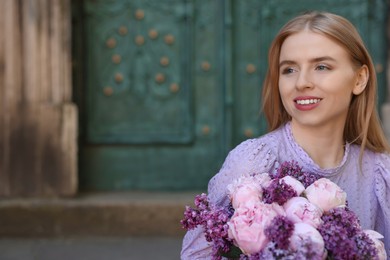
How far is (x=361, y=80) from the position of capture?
2.37 m

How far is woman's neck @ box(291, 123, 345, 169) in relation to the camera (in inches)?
91.9

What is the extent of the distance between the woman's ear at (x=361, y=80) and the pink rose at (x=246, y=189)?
1.89 feet

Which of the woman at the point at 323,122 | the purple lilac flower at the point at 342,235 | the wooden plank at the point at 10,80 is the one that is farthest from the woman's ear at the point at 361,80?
the wooden plank at the point at 10,80

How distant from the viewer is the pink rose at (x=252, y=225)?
180cm

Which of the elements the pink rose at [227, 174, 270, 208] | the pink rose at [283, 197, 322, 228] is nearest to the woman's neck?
the pink rose at [227, 174, 270, 208]

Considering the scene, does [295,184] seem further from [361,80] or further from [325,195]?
[361,80]

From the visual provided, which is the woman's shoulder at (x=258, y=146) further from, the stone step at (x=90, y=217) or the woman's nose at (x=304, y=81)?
the stone step at (x=90, y=217)

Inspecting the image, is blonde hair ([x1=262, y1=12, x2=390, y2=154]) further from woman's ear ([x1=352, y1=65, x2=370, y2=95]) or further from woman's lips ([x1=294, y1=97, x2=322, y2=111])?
woman's lips ([x1=294, y1=97, x2=322, y2=111])

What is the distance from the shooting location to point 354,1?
16.5ft

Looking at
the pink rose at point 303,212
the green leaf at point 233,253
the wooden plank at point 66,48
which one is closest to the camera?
the pink rose at point 303,212

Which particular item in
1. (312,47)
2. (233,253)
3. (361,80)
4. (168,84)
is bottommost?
(233,253)

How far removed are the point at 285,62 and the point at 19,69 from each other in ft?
9.58

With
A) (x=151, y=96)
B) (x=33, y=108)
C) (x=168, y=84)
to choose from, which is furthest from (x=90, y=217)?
(x=168, y=84)

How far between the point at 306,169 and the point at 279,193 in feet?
1.37
